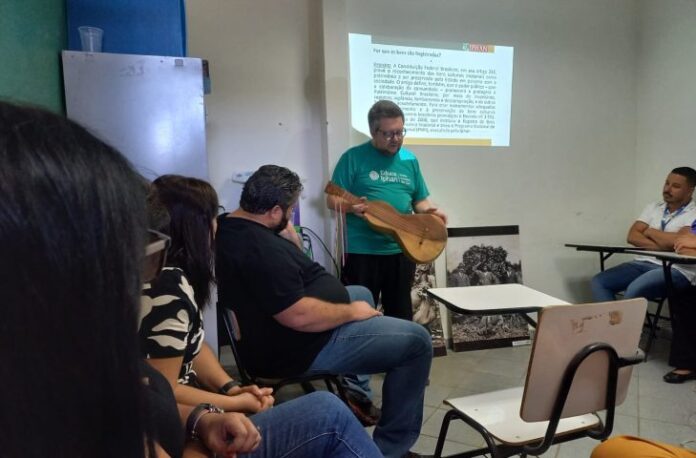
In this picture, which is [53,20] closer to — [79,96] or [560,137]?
[79,96]

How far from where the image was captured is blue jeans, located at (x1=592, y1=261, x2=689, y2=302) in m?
2.75

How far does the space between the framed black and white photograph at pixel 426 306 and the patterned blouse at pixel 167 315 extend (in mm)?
2123

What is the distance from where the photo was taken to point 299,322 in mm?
1423

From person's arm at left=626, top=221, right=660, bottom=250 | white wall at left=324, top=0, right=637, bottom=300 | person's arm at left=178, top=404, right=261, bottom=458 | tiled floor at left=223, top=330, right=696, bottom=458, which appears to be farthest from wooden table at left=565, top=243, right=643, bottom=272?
person's arm at left=178, top=404, right=261, bottom=458

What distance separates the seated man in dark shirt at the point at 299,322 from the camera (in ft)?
4.66

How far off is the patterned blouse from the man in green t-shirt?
1.45m

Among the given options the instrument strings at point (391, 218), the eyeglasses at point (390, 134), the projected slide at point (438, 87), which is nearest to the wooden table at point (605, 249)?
the projected slide at point (438, 87)

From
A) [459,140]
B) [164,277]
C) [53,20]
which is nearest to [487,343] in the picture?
[459,140]

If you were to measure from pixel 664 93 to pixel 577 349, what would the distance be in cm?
317

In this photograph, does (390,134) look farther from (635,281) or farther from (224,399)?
(635,281)

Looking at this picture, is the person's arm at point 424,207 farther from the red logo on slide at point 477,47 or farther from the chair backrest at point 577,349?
the chair backrest at point 577,349

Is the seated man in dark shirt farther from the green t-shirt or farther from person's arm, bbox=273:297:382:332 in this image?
the green t-shirt

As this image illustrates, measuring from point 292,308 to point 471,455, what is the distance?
735mm

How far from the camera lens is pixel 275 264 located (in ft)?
4.58
